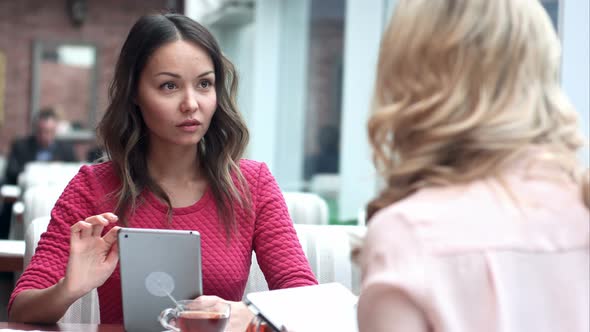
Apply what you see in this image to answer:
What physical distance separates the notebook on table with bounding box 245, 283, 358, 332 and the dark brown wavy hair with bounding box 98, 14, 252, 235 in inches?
29.1

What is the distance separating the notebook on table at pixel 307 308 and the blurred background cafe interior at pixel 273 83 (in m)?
0.21

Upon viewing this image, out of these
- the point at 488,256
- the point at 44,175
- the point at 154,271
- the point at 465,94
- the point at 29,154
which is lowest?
the point at 29,154

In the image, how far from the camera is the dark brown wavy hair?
2352 millimetres

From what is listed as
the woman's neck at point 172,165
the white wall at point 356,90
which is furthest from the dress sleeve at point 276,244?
the white wall at point 356,90

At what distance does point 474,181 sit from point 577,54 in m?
1.48

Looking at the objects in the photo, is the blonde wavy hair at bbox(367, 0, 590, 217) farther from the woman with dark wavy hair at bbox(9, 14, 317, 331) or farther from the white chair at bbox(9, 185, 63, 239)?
the white chair at bbox(9, 185, 63, 239)

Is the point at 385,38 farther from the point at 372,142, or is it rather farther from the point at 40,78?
the point at 40,78

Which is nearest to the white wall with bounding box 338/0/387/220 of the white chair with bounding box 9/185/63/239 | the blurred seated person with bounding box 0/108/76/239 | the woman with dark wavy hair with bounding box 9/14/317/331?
the white chair with bounding box 9/185/63/239

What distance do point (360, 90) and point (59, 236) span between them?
3.51 meters

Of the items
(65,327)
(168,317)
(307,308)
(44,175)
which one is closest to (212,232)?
(65,327)

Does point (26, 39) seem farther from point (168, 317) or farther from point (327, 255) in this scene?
point (168, 317)

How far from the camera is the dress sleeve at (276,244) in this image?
91.0 inches

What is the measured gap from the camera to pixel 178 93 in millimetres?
2268

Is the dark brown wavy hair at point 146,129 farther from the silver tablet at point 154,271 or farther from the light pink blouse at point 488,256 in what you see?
the light pink blouse at point 488,256
